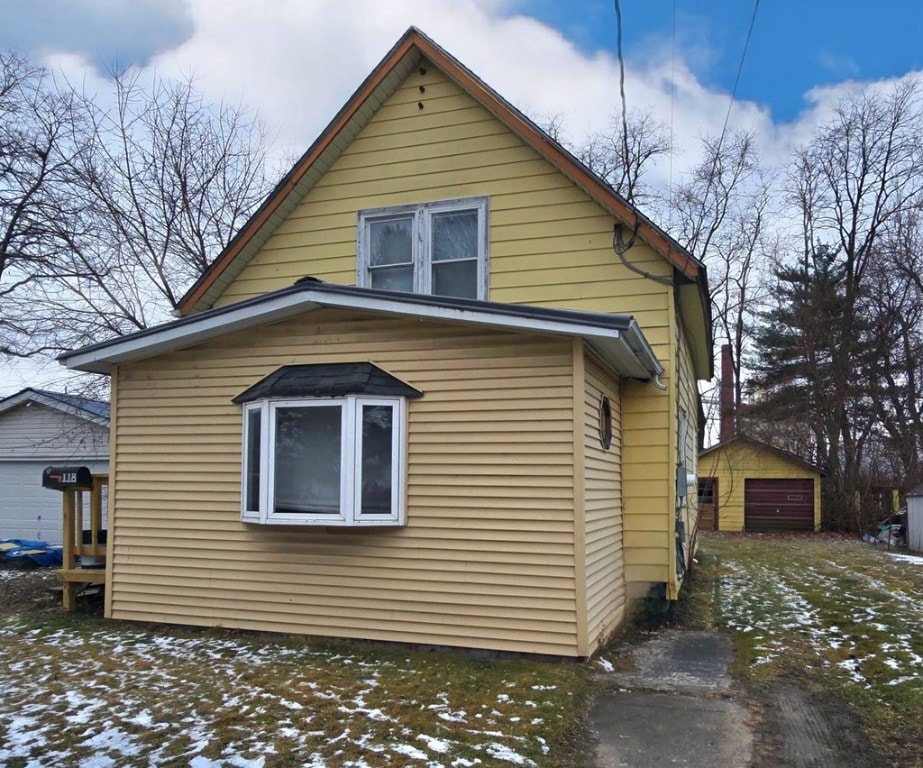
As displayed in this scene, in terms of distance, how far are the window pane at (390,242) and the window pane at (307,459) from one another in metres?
3.06

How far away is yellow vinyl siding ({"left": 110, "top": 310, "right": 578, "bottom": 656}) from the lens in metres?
6.46

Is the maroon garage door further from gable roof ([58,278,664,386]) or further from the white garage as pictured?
the white garage

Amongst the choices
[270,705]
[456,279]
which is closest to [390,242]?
[456,279]

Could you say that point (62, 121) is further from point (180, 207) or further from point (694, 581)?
point (694, 581)

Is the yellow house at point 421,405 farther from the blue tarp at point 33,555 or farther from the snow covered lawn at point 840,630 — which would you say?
the blue tarp at point 33,555

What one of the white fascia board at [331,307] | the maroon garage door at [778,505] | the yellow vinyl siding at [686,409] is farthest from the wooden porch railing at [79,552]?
the maroon garage door at [778,505]

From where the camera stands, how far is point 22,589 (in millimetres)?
9758

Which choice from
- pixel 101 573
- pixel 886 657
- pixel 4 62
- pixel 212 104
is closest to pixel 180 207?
pixel 212 104

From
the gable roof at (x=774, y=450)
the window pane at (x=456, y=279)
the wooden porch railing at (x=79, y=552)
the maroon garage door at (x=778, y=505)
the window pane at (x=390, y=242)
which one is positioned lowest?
the maroon garage door at (x=778, y=505)

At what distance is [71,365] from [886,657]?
8176mm

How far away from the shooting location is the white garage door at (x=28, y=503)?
15664mm

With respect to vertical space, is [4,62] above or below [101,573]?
above

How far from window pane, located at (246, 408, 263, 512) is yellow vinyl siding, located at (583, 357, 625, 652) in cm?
301

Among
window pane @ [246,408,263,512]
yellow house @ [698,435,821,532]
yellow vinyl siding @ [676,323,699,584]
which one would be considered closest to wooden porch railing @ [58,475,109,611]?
window pane @ [246,408,263,512]
